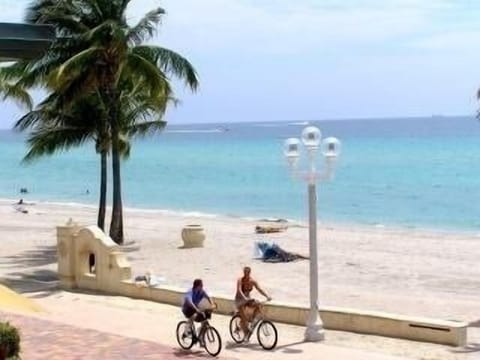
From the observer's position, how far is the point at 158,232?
3731 cm

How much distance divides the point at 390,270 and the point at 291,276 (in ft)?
11.3

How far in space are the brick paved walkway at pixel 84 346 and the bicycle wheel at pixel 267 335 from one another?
3.53 feet

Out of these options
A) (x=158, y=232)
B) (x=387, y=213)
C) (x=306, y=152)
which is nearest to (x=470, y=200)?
(x=387, y=213)

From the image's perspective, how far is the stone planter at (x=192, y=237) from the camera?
2973 cm

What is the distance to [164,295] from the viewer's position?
18.3 m

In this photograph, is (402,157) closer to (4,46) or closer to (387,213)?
(387,213)

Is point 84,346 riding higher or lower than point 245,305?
lower

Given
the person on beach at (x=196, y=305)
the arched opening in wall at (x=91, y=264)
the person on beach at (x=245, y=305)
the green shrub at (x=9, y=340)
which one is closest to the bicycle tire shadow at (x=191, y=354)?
the person on beach at (x=196, y=305)

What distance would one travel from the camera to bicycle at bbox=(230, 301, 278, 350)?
519 inches

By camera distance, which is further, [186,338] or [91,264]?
[91,264]

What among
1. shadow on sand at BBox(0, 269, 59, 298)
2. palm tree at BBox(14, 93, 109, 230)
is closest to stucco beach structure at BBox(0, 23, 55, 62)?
shadow on sand at BBox(0, 269, 59, 298)

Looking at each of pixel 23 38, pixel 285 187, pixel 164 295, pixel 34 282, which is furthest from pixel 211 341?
pixel 285 187

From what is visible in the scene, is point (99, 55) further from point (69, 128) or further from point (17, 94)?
point (17, 94)

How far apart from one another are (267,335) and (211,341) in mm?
1090
